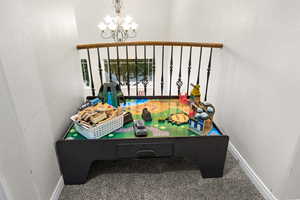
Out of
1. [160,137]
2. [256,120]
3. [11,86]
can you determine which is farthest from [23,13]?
[256,120]

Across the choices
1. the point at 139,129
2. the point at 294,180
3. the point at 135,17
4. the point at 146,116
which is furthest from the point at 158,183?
the point at 135,17

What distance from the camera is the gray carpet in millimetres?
1510

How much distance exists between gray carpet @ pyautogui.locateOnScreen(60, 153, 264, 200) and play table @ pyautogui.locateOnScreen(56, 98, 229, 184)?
0.11 metres

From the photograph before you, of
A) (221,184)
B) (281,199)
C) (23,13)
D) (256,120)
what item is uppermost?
(23,13)

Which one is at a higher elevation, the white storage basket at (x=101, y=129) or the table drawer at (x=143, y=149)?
the white storage basket at (x=101, y=129)

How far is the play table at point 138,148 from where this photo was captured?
1500mm

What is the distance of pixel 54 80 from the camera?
1.48 m

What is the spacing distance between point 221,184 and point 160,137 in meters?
0.68

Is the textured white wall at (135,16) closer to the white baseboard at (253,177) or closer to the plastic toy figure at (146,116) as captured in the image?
the plastic toy figure at (146,116)

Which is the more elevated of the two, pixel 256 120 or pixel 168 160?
pixel 256 120

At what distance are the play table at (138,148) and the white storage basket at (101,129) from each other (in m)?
0.04

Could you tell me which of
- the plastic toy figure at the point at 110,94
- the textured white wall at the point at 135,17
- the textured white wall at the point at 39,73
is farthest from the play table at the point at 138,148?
the textured white wall at the point at 135,17

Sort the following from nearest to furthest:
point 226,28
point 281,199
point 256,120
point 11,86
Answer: point 11,86, point 281,199, point 256,120, point 226,28

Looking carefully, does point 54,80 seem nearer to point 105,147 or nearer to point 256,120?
point 105,147
